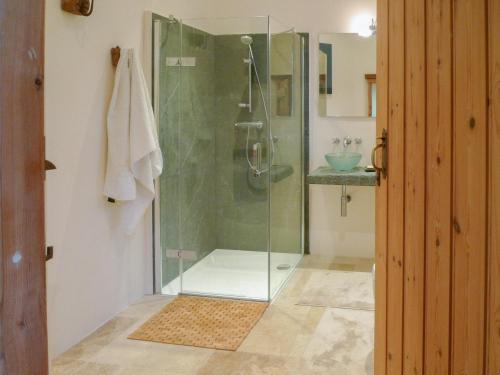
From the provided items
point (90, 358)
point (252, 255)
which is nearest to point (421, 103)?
point (90, 358)

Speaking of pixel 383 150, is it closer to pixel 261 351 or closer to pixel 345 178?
pixel 261 351

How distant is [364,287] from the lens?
4082 mm

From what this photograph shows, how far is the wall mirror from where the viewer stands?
467 centimetres

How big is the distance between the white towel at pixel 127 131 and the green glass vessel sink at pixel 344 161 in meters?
1.72

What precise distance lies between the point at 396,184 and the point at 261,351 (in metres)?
1.49

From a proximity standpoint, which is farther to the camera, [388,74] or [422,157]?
[388,74]

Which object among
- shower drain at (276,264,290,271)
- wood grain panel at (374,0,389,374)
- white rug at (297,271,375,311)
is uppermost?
wood grain panel at (374,0,389,374)

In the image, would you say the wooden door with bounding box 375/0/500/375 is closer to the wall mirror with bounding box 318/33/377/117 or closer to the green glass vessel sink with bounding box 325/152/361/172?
the green glass vessel sink with bounding box 325/152/361/172

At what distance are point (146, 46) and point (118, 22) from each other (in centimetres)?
39

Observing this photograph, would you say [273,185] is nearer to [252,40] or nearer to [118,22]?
[252,40]

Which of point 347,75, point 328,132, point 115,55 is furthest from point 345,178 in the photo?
point 115,55

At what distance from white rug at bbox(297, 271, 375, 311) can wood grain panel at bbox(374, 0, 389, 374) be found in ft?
5.39

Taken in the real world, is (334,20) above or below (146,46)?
above

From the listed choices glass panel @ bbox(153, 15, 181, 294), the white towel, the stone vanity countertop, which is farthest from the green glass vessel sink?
the white towel
